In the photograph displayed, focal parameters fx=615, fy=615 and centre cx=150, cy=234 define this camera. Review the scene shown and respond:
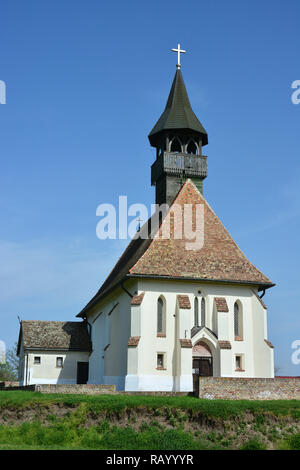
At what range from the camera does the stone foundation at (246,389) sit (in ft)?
91.9

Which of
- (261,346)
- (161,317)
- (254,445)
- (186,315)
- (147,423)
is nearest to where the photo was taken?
(254,445)

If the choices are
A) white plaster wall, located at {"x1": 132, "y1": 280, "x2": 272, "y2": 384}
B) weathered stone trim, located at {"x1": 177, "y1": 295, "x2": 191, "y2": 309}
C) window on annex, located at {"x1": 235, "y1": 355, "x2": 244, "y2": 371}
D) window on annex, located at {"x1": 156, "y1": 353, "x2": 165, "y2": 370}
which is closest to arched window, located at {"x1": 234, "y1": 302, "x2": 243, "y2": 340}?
white plaster wall, located at {"x1": 132, "y1": 280, "x2": 272, "y2": 384}

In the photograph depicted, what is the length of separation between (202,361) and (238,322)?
11.1 ft

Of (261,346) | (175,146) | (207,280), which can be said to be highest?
(175,146)

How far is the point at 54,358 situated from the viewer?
46594 millimetres

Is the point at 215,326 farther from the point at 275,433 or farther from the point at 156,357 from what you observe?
the point at 275,433

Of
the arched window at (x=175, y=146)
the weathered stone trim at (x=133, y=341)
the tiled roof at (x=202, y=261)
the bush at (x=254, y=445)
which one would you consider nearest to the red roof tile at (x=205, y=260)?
the tiled roof at (x=202, y=261)

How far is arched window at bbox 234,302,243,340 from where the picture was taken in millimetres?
36150

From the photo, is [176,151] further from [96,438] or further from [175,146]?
[96,438]

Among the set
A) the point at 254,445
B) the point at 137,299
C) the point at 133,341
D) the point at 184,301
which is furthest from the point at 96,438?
the point at 184,301

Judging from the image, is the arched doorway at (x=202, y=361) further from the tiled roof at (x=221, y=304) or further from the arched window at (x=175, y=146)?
the arched window at (x=175, y=146)

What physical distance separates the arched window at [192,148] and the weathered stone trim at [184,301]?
12.9 meters
